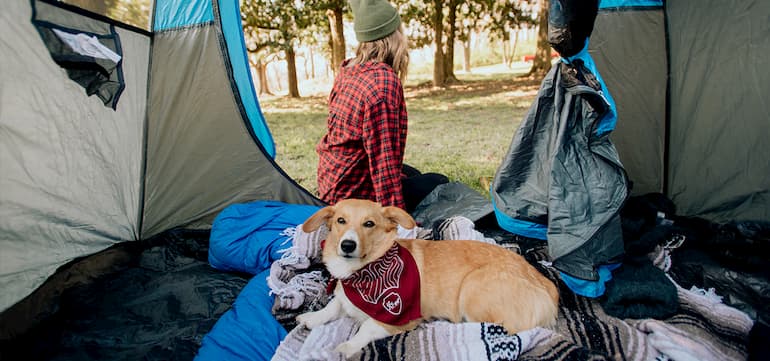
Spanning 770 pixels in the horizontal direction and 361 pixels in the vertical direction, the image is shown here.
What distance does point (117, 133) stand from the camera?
3158mm

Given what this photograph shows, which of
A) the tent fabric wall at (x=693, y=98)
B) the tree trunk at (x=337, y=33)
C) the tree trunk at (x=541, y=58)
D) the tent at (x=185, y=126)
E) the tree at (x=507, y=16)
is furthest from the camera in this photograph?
the tree at (x=507, y=16)

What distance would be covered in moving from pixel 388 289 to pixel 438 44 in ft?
48.6

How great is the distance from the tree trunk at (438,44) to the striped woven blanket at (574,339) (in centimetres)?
1416

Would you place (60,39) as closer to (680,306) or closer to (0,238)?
(0,238)

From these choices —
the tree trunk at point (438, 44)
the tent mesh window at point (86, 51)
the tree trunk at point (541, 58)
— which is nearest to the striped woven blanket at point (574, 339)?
the tent mesh window at point (86, 51)

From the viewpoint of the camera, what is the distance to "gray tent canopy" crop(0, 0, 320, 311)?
2404mm

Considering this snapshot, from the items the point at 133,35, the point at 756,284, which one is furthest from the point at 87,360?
the point at 756,284

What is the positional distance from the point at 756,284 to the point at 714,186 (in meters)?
1.08

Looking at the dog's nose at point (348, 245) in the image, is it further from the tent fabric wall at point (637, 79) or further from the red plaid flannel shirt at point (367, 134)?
the tent fabric wall at point (637, 79)

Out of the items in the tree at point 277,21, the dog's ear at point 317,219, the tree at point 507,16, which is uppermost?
the tree at point 507,16

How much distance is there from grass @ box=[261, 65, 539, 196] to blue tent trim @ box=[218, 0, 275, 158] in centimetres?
143

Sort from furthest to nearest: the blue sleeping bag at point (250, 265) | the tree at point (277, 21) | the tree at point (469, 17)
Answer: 1. the tree at point (469, 17)
2. the tree at point (277, 21)
3. the blue sleeping bag at point (250, 265)

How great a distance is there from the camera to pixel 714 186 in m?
3.42

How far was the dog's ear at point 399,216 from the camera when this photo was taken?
2266 mm
